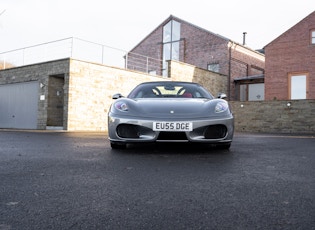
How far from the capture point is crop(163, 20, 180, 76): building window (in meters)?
25.1

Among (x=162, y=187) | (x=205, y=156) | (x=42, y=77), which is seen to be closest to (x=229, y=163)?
(x=205, y=156)

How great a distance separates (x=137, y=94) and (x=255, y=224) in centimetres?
379

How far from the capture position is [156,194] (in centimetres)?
197

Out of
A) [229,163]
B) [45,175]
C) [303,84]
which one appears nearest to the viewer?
[45,175]

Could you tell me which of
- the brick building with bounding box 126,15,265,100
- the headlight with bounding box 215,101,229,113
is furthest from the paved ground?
the brick building with bounding box 126,15,265,100

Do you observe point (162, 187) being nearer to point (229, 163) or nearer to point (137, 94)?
point (229, 163)

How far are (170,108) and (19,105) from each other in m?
14.3

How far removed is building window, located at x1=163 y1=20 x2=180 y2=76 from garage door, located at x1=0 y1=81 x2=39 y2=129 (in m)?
12.2

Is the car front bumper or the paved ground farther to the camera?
the car front bumper

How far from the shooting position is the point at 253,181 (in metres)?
2.40

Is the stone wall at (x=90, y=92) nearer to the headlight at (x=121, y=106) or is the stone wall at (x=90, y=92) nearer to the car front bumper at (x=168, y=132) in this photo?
the headlight at (x=121, y=106)

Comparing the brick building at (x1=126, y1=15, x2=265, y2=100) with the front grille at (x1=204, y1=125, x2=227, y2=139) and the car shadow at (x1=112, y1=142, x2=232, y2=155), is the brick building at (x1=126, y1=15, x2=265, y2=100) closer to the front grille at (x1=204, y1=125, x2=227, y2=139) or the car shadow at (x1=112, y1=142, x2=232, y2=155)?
the car shadow at (x1=112, y1=142, x2=232, y2=155)

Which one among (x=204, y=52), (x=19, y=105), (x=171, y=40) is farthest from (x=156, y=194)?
(x=171, y=40)

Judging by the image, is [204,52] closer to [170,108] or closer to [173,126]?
[170,108]
